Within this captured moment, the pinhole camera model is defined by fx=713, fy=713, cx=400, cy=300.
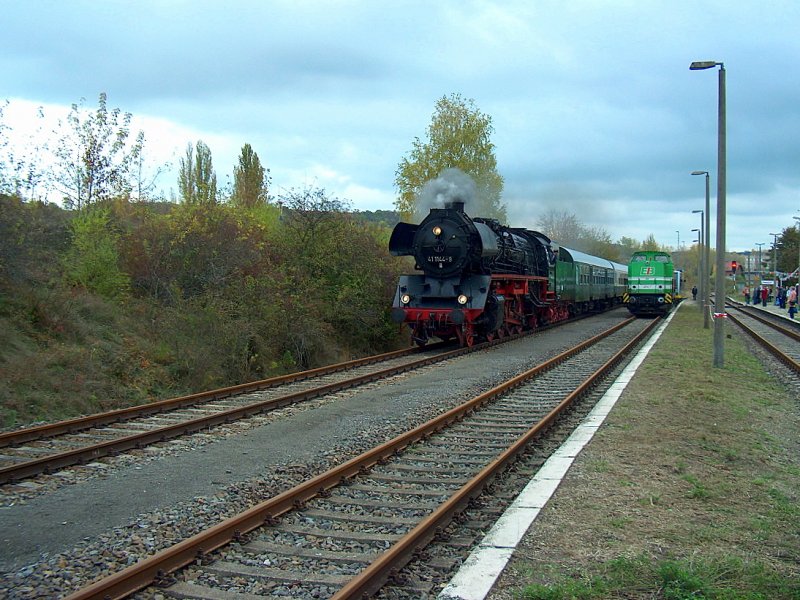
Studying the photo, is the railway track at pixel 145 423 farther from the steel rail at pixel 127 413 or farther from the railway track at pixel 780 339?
the railway track at pixel 780 339

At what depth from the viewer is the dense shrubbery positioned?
36.9 ft

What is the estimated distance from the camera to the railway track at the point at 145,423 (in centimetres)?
729

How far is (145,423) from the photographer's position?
925 centimetres

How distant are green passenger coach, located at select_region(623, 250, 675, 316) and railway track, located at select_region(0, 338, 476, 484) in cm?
2496

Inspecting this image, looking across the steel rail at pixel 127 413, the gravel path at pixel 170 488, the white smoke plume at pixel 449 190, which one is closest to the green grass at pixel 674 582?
the gravel path at pixel 170 488

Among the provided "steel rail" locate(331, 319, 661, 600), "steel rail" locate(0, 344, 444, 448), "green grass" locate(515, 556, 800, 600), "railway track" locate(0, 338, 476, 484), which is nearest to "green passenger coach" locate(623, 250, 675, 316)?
"railway track" locate(0, 338, 476, 484)

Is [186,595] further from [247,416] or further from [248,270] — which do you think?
[248,270]

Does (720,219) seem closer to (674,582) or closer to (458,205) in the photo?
(458,205)

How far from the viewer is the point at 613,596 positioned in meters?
4.13

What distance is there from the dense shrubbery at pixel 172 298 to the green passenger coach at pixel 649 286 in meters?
19.5

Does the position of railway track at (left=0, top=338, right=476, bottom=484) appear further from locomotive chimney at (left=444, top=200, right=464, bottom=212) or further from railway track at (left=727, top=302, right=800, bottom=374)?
railway track at (left=727, top=302, right=800, bottom=374)

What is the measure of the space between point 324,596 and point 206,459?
3622 mm

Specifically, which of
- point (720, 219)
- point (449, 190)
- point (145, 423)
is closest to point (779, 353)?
point (720, 219)

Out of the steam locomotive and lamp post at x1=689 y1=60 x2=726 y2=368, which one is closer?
lamp post at x1=689 y1=60 x2=726 y2=368
